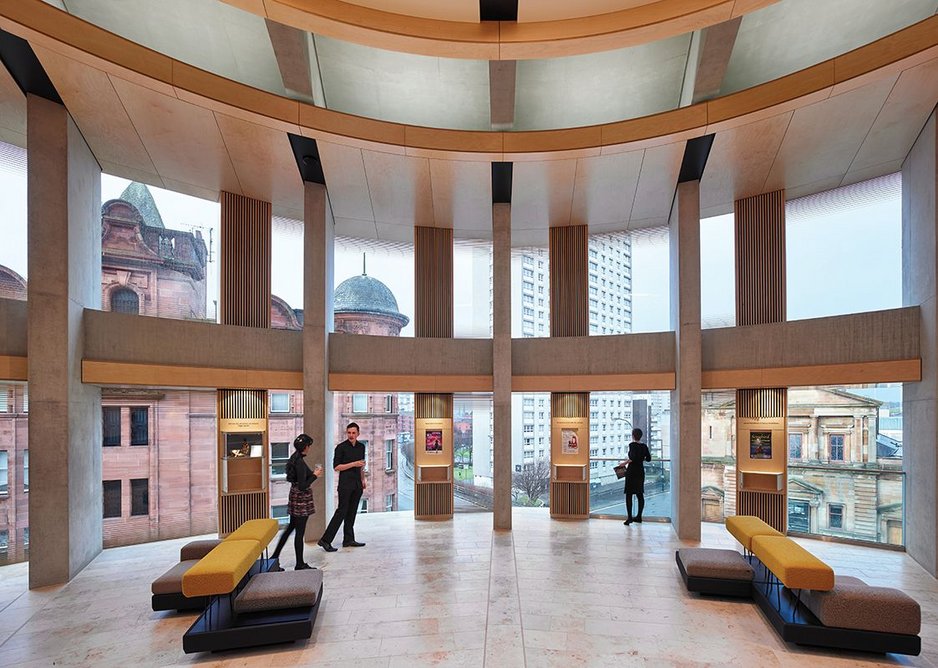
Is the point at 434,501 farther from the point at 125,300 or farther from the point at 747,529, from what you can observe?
the point at 125,300

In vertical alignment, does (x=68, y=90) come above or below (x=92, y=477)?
above

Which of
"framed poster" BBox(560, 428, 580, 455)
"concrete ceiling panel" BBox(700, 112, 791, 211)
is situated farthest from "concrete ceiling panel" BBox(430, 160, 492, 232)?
"framed poster" BBox(560, 428, 580, 455)

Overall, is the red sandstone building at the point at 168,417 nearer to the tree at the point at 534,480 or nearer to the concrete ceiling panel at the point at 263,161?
the tree at the point at 534,480

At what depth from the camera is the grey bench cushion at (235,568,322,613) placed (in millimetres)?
5160

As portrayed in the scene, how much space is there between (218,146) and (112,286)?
1691 cm

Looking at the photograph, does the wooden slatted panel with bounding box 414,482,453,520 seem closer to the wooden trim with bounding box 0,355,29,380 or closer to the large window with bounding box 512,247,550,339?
the large window with bounding box 512,247,550,339

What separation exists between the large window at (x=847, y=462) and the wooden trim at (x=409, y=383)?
249 inches

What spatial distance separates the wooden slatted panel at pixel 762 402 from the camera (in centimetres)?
988

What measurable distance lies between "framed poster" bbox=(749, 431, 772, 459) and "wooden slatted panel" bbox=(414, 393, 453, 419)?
6232 mm

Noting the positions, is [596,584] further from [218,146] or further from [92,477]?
[218,146]

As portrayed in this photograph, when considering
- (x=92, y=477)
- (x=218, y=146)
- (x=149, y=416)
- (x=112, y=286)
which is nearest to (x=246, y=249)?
(x=218, y=146)

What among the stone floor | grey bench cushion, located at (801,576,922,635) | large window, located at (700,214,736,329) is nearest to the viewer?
grey bench cushion, located at (801,576,922,635)

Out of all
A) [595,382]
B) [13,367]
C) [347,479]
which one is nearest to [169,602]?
[347,479]

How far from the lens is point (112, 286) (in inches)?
848
